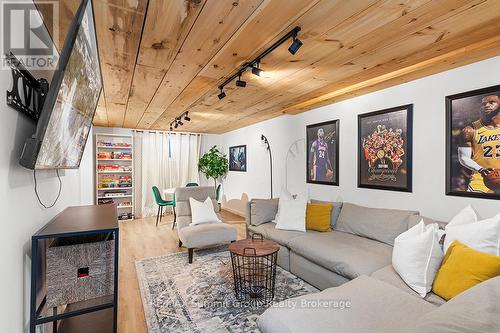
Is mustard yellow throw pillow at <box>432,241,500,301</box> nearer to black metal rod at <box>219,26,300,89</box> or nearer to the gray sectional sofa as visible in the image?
the gray sectional sofa

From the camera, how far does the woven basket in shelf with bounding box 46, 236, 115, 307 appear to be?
1.26 metres

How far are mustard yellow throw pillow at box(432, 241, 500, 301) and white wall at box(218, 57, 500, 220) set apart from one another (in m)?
0.76

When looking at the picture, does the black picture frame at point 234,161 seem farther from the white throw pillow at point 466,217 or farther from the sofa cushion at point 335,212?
the white throw pillow at point 466,217

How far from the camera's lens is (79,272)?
1324mm

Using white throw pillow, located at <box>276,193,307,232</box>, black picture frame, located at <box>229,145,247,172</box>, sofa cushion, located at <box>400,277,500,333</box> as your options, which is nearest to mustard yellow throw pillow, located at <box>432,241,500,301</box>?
sofa cushion, located at <box>400,277,500,333</box>

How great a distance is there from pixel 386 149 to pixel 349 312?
2.02 m

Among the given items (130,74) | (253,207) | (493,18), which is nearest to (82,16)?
(130,74)

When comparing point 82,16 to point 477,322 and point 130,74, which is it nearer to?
point 130,74

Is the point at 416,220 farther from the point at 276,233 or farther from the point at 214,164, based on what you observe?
the point at 214,164

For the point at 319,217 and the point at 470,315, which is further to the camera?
the point at 319,217

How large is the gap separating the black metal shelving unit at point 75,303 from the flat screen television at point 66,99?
1.17ft

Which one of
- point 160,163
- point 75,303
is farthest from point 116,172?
point 75,303

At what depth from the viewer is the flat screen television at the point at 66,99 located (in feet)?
3.03

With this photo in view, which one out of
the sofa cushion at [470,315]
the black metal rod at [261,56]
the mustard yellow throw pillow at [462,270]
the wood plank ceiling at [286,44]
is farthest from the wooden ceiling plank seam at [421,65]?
the sofa cushion at [470,315]
